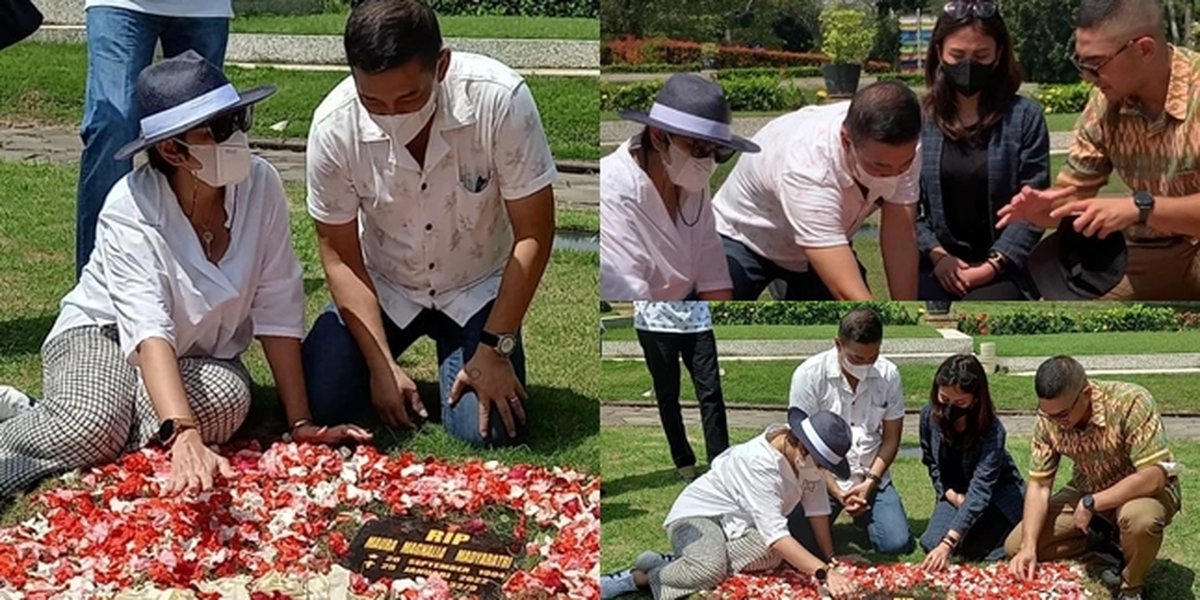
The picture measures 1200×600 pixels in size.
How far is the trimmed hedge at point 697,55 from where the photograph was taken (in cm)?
228

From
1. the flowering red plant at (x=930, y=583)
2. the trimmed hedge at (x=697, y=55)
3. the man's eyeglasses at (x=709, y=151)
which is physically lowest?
the flowering red plant at (x=930, y=583)

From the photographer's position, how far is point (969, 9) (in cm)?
220

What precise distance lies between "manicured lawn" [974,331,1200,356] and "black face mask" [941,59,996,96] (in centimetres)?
50

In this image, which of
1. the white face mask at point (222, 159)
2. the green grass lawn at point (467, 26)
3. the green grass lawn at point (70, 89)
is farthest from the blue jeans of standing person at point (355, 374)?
the green grass lawn at point (70, 89)

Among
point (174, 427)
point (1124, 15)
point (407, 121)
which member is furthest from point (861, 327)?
point (174, 427)

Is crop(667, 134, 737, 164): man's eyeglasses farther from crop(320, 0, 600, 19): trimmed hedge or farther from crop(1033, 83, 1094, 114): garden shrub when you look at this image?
crop(320, 0, 600, 19): trimmed hedge

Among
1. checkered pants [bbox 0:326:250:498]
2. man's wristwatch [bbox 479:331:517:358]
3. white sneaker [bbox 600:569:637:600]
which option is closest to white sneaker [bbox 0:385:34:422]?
checkered pants [bbox 0:326:250:498]

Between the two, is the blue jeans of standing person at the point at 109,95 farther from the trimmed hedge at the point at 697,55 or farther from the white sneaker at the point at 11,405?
the trimmed hedge at the point at 697,55

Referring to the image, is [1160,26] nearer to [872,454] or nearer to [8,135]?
[872,454]

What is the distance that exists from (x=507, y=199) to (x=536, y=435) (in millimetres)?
698

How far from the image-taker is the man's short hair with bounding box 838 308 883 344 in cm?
251

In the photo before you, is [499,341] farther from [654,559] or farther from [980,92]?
[980,92]

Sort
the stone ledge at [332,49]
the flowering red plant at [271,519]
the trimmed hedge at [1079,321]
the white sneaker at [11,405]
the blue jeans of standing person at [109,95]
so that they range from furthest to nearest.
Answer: the stone ledge at [332,49] < the blue jeans of standing person at [109,95] < the white sneaker at [11,405] < the flowering red plant at [271,519] < the trimmed hedge at [1079,321]

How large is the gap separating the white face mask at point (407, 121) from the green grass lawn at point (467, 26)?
134cm
